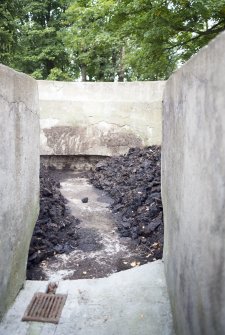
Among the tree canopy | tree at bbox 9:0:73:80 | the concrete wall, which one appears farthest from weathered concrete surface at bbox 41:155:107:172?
tree at bbox 9:0:73:80

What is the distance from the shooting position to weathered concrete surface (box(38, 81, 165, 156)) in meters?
8.05

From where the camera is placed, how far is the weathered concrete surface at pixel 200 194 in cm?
127

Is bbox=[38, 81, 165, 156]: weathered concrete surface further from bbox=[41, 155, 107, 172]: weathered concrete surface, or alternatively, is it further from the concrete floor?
the concrete floor

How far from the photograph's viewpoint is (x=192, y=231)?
1641 millimetres

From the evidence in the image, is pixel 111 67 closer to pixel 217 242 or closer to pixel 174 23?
pixel 174 23

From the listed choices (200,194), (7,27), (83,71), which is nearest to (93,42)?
(7,27)

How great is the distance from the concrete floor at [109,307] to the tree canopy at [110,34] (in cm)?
610

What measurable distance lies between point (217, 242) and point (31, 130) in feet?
6.74

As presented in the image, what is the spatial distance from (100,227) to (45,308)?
2.22 meters

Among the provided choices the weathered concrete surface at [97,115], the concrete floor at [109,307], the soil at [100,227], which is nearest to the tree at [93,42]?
the weathered concrete surface at [97,115]

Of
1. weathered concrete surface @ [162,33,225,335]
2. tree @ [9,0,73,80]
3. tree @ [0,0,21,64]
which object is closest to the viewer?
weathered concrete surface @ [162,33,225,335]

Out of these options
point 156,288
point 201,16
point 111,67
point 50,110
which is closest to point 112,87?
point 50,110

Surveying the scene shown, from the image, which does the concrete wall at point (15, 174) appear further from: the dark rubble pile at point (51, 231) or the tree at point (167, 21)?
the tree at point (167, 21)

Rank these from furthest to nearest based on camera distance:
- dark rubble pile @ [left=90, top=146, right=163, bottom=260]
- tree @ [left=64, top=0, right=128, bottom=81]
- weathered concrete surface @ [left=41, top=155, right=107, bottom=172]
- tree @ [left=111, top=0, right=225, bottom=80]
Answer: tree @ [left=64, top=0, right=128, bottom=81], weathered concrete surface @ [left=41, top=155, right=107, bottom=172], tree @ [left=111, top=0, right=225, bottom=80], dark rubble pile @ [left=90, top=146, right=163, bottom=260]
